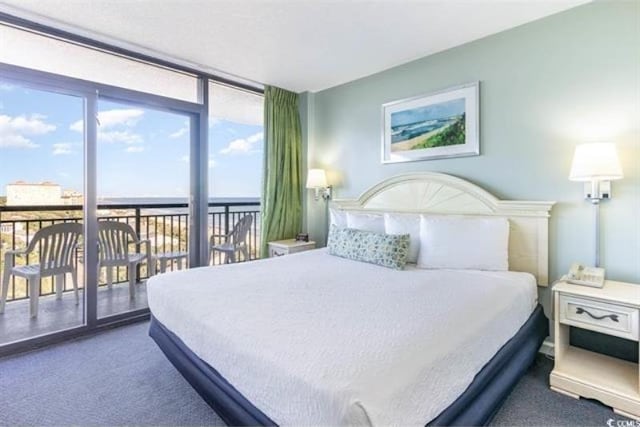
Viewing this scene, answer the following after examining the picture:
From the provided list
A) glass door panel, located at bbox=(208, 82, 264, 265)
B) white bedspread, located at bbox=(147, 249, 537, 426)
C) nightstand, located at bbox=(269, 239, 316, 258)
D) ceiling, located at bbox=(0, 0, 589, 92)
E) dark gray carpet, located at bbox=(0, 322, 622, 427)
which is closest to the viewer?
white bedspread, located at bbox=(147, 249, 537, 426)

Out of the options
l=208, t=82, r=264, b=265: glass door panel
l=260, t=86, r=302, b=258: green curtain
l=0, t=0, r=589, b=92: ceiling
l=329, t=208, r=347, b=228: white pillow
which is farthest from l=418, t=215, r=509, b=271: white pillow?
l=208, t=82, r=264, b=265: glass door panel

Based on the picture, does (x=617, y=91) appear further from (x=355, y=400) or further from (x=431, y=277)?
(x=355, y=400)

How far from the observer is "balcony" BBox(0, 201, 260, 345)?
286 centimetres

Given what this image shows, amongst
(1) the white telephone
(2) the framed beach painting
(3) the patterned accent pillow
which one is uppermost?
(2) the framed beach painting

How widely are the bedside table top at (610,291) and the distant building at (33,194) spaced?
157 inches

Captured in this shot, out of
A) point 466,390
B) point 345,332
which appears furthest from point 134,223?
point 466,390

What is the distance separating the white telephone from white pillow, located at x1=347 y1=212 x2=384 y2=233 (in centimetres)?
143

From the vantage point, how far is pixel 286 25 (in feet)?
8.46

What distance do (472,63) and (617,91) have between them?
107 cm

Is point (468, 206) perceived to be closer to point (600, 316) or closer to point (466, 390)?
point (600, 316)

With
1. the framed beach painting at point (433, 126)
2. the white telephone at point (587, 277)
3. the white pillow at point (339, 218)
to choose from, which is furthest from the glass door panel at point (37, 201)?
the white telephone at point (587, 277)

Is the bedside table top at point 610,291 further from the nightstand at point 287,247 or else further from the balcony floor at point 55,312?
the balcony floor at point 55,312

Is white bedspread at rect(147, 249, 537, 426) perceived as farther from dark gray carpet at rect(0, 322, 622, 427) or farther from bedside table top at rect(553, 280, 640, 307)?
dark gray carpet at rect(0, 322, 622, 427)

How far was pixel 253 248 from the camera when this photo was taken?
15.3 feet
